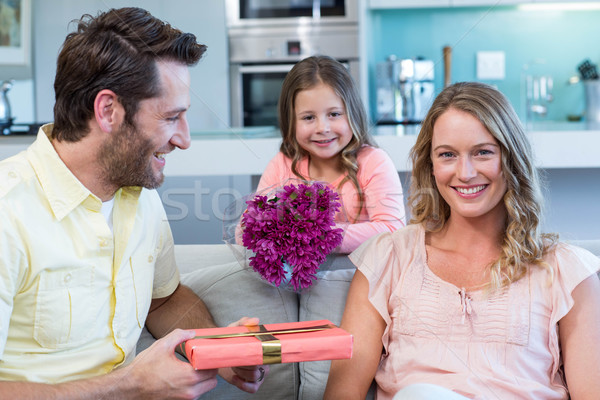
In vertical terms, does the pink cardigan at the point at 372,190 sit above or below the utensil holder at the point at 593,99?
below

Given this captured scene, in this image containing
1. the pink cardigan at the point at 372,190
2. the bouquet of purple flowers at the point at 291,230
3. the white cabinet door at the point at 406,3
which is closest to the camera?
the bouquet of purple flowers at the point at 291,230

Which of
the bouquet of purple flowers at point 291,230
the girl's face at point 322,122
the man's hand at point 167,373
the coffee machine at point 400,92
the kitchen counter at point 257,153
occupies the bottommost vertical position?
the man's hand at point 167,373

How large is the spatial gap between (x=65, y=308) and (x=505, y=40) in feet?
11.8

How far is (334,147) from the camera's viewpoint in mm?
2168

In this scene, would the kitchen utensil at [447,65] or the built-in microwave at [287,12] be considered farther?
the kitchen utensil at [447,65]

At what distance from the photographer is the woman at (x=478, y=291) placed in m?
1.45

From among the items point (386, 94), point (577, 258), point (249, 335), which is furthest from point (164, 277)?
point (386, 94)

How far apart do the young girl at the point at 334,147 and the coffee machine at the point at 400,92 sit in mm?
1843

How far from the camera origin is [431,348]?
1512 mm

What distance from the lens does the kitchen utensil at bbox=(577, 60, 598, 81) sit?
4059mm

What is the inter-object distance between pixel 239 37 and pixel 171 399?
305 cm

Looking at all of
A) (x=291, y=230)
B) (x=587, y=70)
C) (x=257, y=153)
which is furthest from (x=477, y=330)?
(x=587, y=70)

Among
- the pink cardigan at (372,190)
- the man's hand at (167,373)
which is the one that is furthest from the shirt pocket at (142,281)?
the pink cardigan at (372,190)

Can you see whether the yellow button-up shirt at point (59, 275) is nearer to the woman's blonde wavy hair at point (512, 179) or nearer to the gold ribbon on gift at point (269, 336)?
the gold ribbon on gift at point (269, 336)
